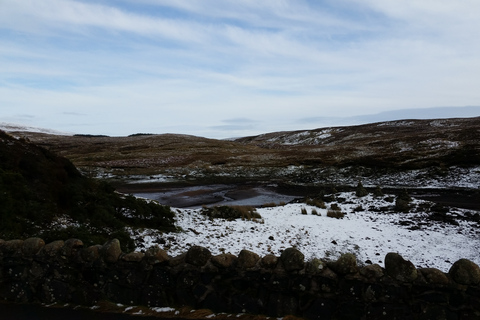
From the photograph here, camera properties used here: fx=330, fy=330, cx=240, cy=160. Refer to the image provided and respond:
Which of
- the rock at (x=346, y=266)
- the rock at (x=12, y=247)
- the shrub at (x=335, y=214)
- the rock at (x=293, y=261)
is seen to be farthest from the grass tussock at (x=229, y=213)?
the rock at (x=346, y=266)

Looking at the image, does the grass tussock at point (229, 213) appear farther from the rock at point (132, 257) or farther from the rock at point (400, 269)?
the rock at point (400, 269)

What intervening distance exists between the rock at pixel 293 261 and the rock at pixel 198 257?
137cm

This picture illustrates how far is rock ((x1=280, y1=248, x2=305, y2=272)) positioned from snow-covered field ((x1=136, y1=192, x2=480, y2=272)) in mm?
5375

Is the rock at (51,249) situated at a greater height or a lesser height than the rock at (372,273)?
greater

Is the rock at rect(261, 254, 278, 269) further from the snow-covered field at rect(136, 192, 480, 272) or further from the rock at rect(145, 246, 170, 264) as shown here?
the snow-covered field at rect(136, 192, 480, 272)

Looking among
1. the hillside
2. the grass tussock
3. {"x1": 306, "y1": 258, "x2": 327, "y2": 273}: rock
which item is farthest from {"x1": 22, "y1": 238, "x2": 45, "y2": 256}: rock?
the hillside

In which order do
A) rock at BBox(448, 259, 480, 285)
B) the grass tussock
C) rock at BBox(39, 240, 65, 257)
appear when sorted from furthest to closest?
1. the grass tussock
2. rock at BBox(39, 240, 65, 257)
3. rock at BBox(448, 259, 480, 285)

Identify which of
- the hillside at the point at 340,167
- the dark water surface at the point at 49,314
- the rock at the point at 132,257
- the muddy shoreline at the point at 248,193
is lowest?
the muddy shoreline at the point at 248,193

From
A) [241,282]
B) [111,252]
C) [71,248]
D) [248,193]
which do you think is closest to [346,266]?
[241,282]

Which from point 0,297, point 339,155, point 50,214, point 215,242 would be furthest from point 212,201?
point 339,155

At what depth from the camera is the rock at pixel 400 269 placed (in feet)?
16.7

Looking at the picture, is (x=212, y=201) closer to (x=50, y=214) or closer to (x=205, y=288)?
(x=50, y=214)

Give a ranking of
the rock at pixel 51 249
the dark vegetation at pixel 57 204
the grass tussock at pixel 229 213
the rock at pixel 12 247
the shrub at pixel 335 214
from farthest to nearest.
A: the shrub at pixel 335 214 → the grass tussock at pixel 229 213 → the dark vegetation at pixel 57 204 → the rock at pixel 12 247 → the rock at pixel 51 249

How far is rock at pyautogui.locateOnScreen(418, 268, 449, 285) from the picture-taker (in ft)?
16.4
